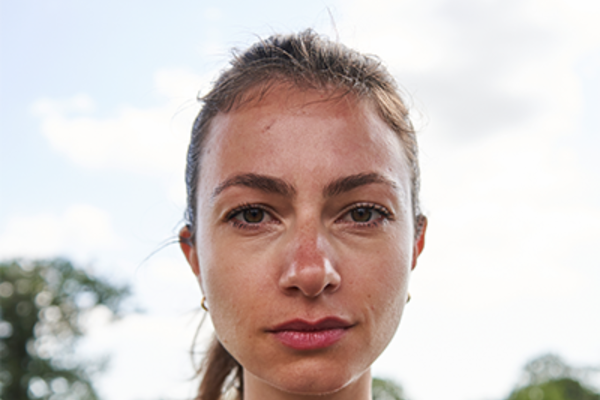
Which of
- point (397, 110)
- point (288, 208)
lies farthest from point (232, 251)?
point (397, 110)

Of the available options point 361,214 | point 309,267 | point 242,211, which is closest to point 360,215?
point 361,214

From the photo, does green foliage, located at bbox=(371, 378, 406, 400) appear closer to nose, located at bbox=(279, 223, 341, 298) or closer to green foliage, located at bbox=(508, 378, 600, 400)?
green foliage, located at bbox=(508, 378, 600, 400)

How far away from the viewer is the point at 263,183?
2508 millimetres

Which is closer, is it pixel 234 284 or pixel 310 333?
pixel 310 333

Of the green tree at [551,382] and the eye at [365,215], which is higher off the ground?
the green tree at [551,382]

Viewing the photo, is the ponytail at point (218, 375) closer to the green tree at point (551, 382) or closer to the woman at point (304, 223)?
the woman at point (304, 223)

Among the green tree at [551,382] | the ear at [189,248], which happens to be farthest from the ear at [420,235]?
the green tree at [551,382]

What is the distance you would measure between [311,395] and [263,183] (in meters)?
1.06

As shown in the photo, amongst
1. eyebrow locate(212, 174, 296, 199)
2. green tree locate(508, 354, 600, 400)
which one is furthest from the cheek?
green tree locate(508, 354, 600, 400)

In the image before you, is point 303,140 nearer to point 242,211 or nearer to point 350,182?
point 350,182

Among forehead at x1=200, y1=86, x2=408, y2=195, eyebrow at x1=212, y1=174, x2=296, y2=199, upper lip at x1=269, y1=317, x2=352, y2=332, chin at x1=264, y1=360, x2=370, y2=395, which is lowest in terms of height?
chin at x1=264, y1=360, x2=370, y2=395

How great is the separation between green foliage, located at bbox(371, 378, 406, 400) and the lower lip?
139ft

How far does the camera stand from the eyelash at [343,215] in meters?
2.55

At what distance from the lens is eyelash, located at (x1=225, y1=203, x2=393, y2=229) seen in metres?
2.55
